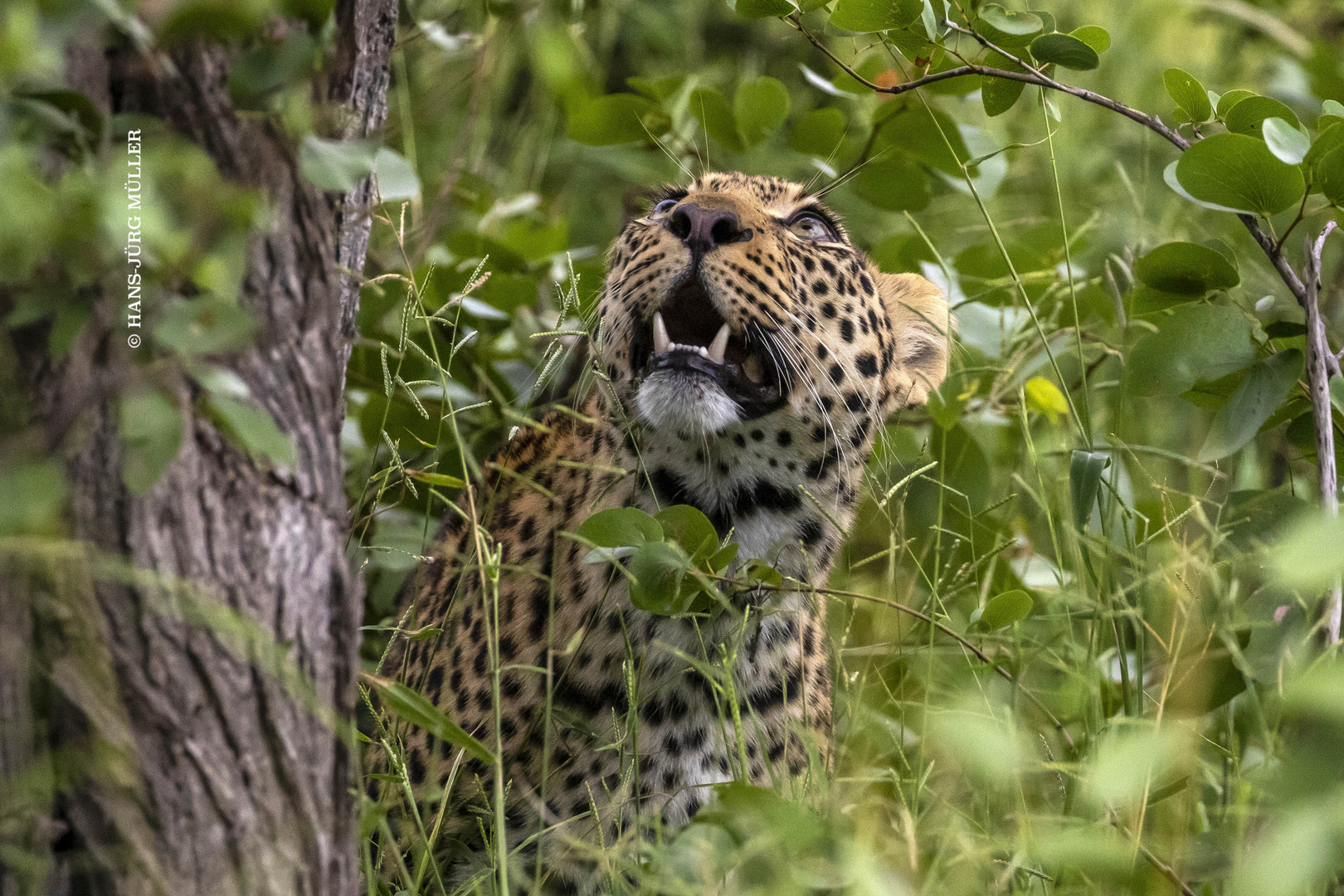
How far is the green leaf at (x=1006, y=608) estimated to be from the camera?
7.34 feet

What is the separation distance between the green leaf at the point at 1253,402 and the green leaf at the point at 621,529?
1.08m

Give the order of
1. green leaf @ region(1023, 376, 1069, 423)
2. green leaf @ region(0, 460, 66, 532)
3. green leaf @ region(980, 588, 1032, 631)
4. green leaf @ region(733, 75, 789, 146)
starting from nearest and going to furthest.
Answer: green leaf @ region(0, 460, 66, 532) < green leaf @ region(980, 588, 1032, 631) < green leaf @ region(1023, 376, 1069, 423) < green leaf @ region(733, 75, 789, 146)

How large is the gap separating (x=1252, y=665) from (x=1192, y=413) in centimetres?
119

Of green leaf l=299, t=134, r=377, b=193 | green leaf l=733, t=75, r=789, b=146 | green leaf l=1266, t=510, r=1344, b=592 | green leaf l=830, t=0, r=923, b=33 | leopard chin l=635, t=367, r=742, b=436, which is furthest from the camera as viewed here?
green leaf l=733, t=75, r=789, b=146

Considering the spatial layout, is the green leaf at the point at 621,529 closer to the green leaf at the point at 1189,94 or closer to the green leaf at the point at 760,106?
the green leaf at the point at 1189,94

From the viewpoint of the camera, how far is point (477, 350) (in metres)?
3.57

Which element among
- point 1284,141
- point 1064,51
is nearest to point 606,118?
point 1064,51

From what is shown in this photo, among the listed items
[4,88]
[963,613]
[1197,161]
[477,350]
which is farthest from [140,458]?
[963,613]

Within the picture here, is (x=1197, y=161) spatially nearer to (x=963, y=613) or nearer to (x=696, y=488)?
(x=696, y=488)

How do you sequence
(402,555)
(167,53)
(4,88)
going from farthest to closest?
(402,555), (167,53), (4,88)

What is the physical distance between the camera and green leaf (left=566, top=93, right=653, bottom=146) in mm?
3221

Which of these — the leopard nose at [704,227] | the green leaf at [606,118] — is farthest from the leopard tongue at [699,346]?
the green leaf at [606,118]

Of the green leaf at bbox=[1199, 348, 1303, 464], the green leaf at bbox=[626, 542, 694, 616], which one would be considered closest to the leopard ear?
the green leaf at bbox=[1199, 348, 1303, 464]

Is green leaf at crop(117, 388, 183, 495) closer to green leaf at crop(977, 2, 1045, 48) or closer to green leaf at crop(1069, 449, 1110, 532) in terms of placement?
green leaf at crop(977, 2, 1045, 48)
